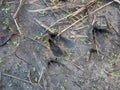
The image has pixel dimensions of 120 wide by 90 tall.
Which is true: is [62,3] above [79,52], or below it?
above

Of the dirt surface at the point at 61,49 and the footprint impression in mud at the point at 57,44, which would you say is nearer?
the dirt surface at the point at 61,49

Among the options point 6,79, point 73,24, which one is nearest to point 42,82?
point 6,79

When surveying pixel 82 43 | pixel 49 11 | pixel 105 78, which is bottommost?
pixel 105 78

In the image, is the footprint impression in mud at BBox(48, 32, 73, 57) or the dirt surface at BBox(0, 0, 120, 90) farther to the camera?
the footprint impression in mud at BBox(48, 32, 73, 57)

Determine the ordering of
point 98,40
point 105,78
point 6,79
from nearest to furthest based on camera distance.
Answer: point 6,79
point 105,78
point 98,40

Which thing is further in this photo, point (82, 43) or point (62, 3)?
point (62, 3)

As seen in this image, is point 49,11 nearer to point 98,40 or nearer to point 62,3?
point 62,3

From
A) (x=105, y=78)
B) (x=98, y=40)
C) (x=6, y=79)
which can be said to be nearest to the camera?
(x=6, y=79)
